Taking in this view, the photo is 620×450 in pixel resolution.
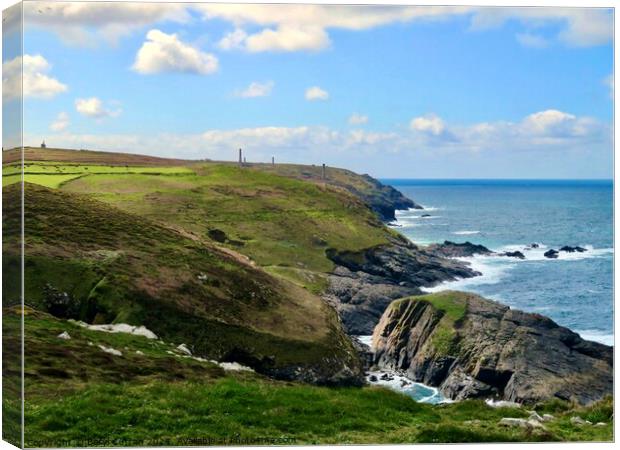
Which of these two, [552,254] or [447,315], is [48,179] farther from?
[552,254]

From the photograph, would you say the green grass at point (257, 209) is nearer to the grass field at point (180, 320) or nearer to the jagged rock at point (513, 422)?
the grass field at point (180, 320)

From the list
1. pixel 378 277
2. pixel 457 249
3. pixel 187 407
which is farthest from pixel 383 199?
pixel 187 407

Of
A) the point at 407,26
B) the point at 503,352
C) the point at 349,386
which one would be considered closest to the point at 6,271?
the point at 349,386

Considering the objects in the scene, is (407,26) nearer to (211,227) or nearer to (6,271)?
(211,227)

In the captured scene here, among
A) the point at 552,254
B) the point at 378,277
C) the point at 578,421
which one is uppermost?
the point at 552,254

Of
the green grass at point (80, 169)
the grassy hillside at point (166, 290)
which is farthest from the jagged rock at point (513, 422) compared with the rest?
the green grass at point (80, 169)

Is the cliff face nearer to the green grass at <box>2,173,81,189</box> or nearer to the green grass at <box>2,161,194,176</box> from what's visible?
the green grass at <box>2,161,194,176</box>
